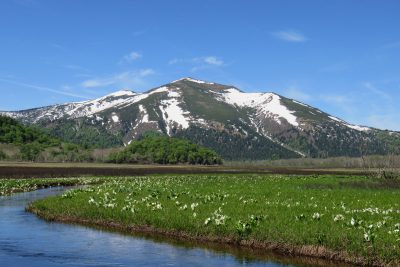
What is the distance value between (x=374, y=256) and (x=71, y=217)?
21.2 meters

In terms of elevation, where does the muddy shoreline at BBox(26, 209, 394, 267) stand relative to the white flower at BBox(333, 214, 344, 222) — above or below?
below

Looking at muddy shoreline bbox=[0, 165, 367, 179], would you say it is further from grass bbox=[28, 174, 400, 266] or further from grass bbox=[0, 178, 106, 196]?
grass bbox=[28, 174, 400, 266]

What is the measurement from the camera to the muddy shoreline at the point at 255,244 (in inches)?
822

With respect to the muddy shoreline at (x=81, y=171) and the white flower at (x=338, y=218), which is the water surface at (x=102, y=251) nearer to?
the white flower at (x=338, y=218)

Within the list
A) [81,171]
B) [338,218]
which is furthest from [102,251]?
[81,171]

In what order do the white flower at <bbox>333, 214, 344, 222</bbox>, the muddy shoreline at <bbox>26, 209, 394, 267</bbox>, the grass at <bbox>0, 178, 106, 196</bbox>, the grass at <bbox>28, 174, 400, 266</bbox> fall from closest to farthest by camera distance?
the muddy shoreline at <bbox>26, 209, 394, 267</bbox>
the grass at <bbox>28, 174, 400, 266</bbox>
the white flower at <bbox>333, 214, 344, 222</bbox>
the grass at <bbox>0, 178, 106, 196</bbox>

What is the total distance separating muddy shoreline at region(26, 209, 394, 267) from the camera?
20.9 metres

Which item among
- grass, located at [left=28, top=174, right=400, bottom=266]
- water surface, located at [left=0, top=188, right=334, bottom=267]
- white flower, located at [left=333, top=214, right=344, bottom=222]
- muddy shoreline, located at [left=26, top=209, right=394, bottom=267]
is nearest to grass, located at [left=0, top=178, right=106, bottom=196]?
grass, located at [left=28, top=174, right=400, bottom=266]

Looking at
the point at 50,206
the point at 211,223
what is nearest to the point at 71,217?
the point at 50,206

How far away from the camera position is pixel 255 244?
24.5 meters

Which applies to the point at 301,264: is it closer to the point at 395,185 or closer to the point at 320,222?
the point at 320,222

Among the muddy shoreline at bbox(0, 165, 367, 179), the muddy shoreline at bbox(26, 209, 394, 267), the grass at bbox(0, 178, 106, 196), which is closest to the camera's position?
the muddy shoreline at bbox(26, 209, 394, 267)

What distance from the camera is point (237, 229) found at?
25.3 m

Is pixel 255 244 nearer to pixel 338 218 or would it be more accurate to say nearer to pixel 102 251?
pixel 338 218
